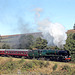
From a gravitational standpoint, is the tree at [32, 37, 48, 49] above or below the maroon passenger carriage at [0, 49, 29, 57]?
above

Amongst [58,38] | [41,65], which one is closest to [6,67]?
[41,65]

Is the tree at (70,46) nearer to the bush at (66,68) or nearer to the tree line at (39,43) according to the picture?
the tree line at (39,43)

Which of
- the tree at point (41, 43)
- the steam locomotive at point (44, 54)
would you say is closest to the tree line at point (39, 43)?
the tree at point (41, 43)

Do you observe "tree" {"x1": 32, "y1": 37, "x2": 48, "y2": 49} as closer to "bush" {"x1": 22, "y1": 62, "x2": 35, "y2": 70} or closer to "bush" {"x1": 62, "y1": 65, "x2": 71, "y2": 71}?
"bush" {"x1": 22, "y1": 62, "x2": 35, "y2": 70}

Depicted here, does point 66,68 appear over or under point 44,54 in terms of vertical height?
under

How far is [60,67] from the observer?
31656 mm

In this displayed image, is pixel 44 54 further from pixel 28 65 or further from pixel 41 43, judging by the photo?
pixel 41 43

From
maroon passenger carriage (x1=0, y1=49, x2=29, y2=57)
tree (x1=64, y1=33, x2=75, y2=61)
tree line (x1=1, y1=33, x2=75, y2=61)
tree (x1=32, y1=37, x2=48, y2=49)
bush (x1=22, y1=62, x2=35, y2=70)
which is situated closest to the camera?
bush (x1=22, y1=62, x2=35, y2=70)

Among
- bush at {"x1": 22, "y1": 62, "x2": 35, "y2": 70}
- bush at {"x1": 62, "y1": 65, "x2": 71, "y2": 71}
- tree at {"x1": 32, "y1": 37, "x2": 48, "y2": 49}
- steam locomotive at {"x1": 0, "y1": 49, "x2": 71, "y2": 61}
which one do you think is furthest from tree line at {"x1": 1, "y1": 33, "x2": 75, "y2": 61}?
bush at {"x1": 22, "y1": 62, "x2": 35, "y2": 70}

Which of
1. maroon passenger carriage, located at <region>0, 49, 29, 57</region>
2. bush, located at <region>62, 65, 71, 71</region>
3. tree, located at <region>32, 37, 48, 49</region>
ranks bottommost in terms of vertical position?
bush, located at <region>62, 65, 71, 71</region>

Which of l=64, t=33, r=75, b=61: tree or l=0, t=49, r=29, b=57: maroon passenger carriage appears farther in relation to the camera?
l=0, t=49, r=29, b=57: maroon passenger carriage

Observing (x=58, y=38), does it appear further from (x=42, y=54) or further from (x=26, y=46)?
(x=26, y=46)

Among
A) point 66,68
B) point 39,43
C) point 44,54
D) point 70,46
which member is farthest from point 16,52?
point 66,68

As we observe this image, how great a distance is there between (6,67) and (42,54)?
34.0 ft
